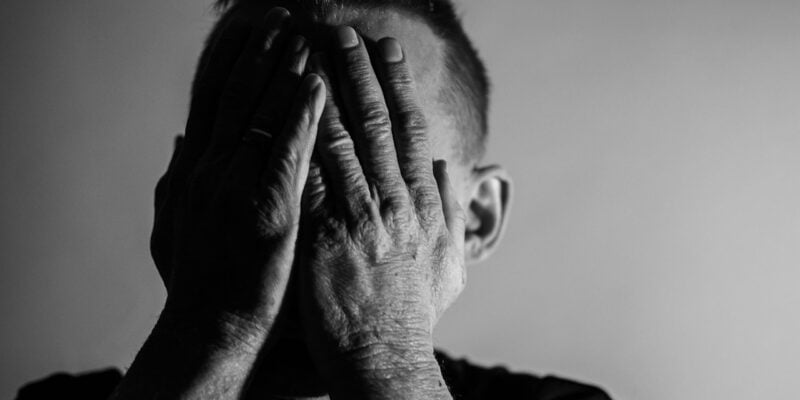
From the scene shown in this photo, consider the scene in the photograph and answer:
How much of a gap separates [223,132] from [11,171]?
3.61 ft

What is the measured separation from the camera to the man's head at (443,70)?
4.03 ft

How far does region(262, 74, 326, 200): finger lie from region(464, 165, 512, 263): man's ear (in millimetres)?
512

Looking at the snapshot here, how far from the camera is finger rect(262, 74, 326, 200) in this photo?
104 cm

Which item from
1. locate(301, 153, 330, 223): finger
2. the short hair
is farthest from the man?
the short hair

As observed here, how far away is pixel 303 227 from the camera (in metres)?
1.07

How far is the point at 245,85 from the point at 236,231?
9.4 inches

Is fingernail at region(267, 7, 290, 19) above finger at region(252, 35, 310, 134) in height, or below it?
above

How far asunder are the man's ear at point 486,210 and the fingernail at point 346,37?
469mm

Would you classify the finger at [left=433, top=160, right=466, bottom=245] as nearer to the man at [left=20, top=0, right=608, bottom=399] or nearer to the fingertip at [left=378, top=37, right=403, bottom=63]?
the man at [left=20, top=0, right=608, bottom=399]

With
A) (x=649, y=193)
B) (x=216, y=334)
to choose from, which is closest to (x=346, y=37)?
(x=216, y=334)

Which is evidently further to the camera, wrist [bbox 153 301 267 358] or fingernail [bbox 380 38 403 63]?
fingernail [bbox 380 38 403 63]

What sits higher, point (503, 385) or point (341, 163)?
point (341, 163)

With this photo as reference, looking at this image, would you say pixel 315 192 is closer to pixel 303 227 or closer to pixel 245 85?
pixel 303 227

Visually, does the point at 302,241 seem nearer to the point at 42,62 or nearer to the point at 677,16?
the point at 42,62
